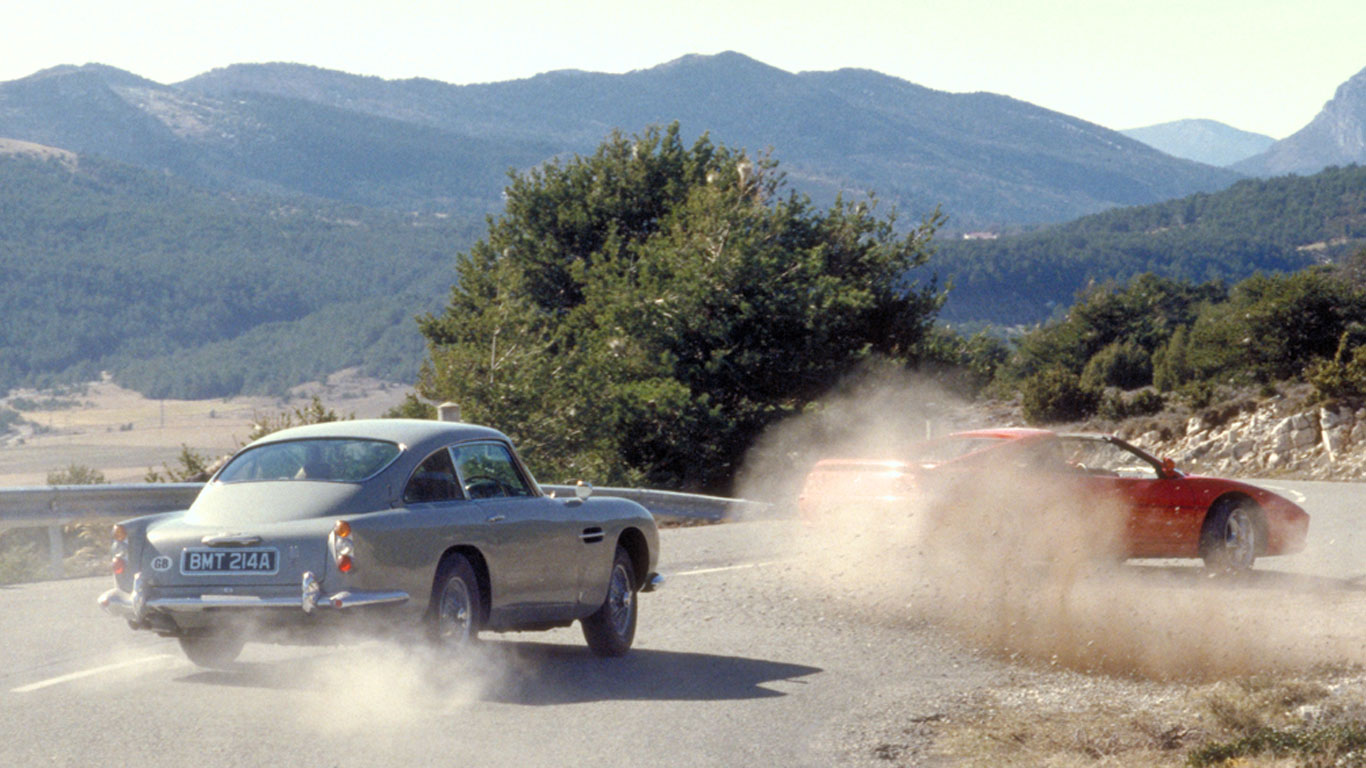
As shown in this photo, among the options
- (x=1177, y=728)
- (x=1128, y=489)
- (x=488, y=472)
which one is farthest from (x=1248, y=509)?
(x=488, y=472)

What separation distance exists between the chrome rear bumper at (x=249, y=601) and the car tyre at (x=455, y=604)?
372mm

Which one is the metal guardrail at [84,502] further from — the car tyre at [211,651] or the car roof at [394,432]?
the car roof at [394,432]

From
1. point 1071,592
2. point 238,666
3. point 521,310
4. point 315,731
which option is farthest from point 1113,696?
point 521,310

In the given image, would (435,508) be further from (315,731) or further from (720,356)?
(720,356)

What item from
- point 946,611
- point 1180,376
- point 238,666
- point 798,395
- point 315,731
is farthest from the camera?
point 1180,376

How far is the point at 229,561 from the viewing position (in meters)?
7.82

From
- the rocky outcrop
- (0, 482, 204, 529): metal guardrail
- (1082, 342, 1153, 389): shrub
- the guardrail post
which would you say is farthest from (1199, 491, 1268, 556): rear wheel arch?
(1082, 342, 1153, 389): shrub

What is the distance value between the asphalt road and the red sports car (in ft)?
7.70

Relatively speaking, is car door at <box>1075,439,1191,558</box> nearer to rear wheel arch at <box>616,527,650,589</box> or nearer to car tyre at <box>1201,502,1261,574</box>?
car tyre at <box>1201,502,1261,574</box>

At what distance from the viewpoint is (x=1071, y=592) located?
1182 centimetres

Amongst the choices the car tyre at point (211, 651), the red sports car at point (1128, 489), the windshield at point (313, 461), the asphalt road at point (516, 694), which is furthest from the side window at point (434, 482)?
the red sports car at point (1128, 489)

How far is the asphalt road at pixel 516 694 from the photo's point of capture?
684 centimetres

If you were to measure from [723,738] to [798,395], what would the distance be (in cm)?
3018

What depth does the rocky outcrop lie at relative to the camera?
A: 1496 inches
